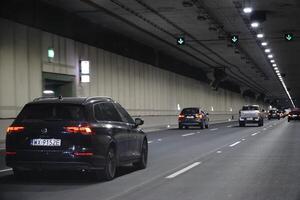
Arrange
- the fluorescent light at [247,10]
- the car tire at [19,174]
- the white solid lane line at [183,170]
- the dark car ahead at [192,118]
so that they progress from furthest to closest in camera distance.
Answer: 1. the dark car ahead at [192,118]
2. the fluorescent light at [247,10]
3. the white solid lane line at [183,170]
4. the car tire at [19,174]

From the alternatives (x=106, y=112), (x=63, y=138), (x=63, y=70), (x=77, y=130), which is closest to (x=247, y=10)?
(x=63, y=70)

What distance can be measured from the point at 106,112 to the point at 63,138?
1.46 metres

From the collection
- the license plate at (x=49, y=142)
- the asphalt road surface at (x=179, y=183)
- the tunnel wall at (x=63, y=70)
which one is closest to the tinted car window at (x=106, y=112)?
the license plate at (x=49, y=142)

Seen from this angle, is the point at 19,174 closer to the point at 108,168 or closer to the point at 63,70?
the point at 108,168

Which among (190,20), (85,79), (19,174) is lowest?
(19,174)

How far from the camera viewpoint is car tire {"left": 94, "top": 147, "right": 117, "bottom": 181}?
10.8 m

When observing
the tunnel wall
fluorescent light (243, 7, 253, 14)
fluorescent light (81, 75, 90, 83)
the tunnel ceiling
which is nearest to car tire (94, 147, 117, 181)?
the tunnel wall

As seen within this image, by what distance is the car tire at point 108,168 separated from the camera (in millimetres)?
10773

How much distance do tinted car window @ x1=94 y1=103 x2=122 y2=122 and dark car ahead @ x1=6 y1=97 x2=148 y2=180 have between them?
0.03m

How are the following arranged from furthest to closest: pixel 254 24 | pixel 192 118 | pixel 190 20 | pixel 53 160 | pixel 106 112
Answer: pixel 192 118 < pixel 254 24 < pixel 190 20 < pixel 106 112 < pixel 53 160

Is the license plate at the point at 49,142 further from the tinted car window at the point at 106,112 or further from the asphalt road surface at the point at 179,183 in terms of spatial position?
the tinted car window at the point at 106,112

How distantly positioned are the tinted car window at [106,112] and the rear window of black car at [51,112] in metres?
0.41

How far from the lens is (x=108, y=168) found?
1088 centimetres

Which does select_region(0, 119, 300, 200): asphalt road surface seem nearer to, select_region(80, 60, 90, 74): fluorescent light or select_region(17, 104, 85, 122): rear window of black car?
select_region(17, 104, 85, 122): rear window of black car
